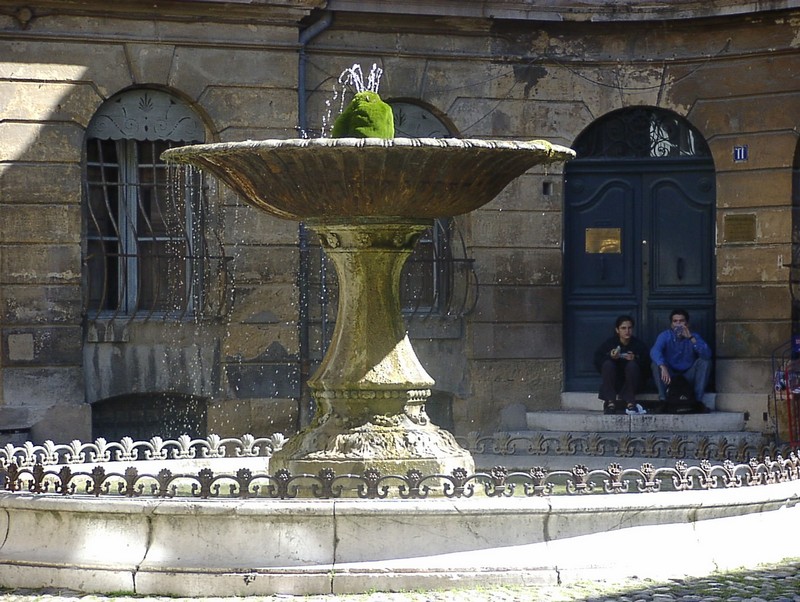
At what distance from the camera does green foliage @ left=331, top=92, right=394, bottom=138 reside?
970 centimetres

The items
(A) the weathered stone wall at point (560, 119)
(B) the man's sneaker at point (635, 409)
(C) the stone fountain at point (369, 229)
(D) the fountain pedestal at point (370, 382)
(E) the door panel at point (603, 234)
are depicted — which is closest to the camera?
(C) the stone fountain at point (369, 229)

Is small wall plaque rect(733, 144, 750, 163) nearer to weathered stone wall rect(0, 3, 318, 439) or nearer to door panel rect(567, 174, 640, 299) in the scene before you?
door panel rect(567, 174, 640, 299)

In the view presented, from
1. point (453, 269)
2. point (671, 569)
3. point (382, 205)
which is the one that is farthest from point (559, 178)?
point (671, 569)

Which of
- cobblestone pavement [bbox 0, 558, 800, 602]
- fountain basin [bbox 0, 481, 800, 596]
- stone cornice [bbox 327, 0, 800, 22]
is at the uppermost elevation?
stone cornice [bbox 327, 0, 800, 22]

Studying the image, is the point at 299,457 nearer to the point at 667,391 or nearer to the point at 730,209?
the point at 667,391

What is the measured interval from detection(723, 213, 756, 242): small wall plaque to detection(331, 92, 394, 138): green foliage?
735 centimetres

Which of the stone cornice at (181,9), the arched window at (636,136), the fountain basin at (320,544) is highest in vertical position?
the stone cornice at (181,9)

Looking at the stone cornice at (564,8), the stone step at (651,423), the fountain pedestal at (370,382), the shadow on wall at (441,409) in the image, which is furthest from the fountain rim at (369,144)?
the shadow on wall at (441,409)

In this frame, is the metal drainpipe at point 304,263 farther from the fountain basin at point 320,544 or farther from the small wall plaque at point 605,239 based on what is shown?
the fountain basin at point 320,544

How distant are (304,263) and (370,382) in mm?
6403

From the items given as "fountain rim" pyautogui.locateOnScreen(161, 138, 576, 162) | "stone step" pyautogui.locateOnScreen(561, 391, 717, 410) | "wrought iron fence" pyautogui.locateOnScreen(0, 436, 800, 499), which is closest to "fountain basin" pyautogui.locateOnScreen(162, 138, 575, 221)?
"fountain rim" pyautogui.locateOnScreen(161, 138, 576, 162)

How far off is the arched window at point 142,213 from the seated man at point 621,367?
12.7 ft

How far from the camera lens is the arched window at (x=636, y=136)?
16.9 meters

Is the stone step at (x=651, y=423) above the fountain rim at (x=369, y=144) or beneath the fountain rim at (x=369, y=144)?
beneath
